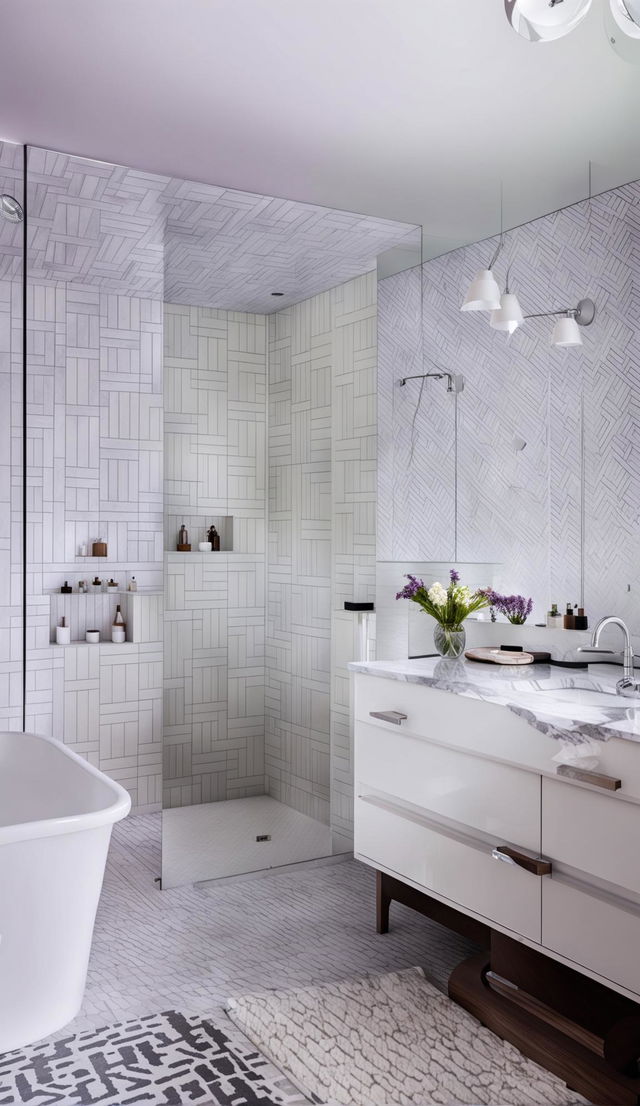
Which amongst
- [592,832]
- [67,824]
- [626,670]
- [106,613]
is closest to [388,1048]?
[592,832]

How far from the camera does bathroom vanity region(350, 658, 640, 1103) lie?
79.2 inches

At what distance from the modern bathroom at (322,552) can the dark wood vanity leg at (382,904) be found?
0.6 inches

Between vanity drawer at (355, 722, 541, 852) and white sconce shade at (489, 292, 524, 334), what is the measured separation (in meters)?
1.52

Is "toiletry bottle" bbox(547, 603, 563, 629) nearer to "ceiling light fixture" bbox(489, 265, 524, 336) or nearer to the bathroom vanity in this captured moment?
the bathroom vanity

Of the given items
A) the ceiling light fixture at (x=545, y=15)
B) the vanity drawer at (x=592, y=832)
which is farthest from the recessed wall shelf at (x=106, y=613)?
the ceiling light fixture at (x=545, y=15)

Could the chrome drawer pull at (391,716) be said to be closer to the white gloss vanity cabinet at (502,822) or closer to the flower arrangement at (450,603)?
the white gloss vanity cabinet at (502,822)

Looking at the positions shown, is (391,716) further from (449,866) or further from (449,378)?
(449,378)

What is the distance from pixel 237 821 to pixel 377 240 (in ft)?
Result: 8.20

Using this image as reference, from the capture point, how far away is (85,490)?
13.6ft

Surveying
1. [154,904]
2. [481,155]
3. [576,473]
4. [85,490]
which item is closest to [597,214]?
[481,155]

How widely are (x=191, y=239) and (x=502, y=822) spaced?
8.04 feet

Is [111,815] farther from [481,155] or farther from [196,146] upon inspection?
[481,155]

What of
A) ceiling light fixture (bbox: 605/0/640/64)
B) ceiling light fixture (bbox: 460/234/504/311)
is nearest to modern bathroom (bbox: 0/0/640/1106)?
ceiling light fixture (bbox: 605/0/640/64)

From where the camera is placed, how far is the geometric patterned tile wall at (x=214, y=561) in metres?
3.41
